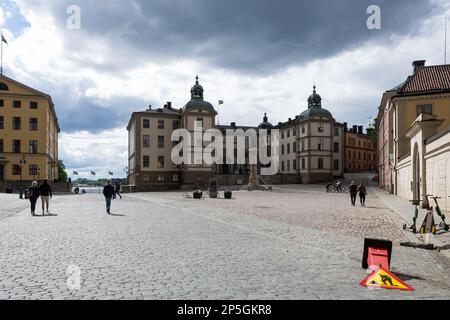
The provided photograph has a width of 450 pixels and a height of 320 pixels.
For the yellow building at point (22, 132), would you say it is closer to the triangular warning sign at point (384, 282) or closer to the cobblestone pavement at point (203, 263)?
the cobblestone pavement at point (203, 263)

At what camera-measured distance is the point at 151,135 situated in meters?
71.9

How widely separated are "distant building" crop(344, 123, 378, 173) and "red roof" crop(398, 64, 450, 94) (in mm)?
56060

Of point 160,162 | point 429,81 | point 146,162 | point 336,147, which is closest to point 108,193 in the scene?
point 429,81

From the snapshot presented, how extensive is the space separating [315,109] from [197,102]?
22279 millimetres

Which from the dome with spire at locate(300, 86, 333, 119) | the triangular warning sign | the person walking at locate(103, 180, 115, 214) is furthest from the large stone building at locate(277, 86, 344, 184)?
the triangular warning sign

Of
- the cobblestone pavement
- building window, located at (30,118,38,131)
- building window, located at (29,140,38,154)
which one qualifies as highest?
building window, located at (30,118,38,131)

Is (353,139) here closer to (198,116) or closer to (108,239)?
(198,116)

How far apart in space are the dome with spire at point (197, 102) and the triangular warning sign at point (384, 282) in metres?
63.7

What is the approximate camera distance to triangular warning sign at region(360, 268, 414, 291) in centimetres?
655

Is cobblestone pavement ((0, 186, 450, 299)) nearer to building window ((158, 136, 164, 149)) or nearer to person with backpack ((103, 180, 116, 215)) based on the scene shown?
person with backpack ((103, 180, 116, 215))

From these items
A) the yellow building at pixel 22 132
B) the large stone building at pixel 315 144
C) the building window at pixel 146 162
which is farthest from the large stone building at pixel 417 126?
the yellow building at pixel 22 132

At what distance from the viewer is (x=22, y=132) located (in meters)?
62.1

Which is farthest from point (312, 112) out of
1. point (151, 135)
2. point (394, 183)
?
point (394, 183)

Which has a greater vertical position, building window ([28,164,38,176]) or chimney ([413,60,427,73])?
chimney ([413,60,427,73])
